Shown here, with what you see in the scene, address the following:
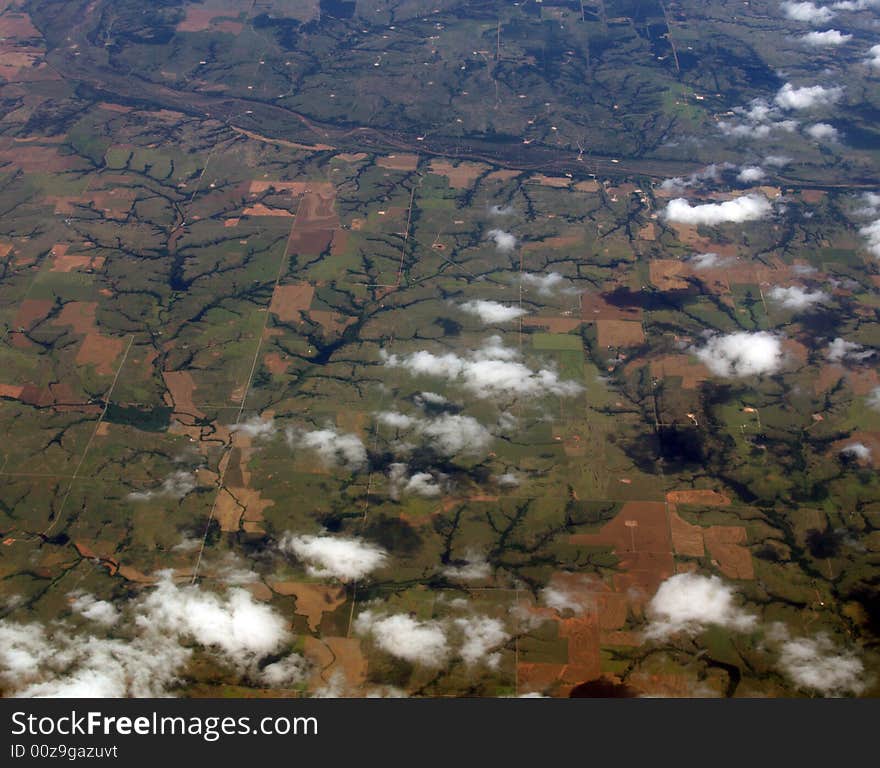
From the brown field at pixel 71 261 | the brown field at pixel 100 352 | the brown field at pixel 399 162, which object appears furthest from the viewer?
the brown field at pixel 399 162

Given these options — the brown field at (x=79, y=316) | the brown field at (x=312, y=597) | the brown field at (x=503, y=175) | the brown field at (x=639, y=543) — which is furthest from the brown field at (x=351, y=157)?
the brown field at (x=312, y=597)

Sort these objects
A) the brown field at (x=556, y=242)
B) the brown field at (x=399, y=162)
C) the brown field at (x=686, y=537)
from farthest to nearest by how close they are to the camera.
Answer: the brown field at (x=399, y=162) < the brown field at (x=556, y=242) < the brown field at (x=686, y=537)

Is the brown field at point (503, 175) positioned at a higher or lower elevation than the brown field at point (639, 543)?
higher

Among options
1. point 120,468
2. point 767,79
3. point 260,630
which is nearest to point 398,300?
point 120,468

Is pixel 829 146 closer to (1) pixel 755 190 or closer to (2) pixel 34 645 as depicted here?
(1) pixel 755 190

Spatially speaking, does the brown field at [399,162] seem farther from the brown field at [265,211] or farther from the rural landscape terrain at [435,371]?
the brown field at [265,211]

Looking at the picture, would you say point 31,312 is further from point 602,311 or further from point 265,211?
point 602,311
